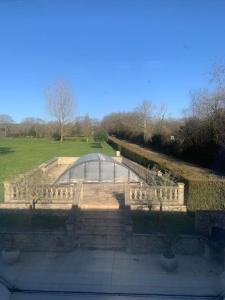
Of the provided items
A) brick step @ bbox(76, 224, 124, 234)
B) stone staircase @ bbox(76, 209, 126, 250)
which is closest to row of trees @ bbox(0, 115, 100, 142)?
stone staircase @ bbox(76, 209, 126, 250)

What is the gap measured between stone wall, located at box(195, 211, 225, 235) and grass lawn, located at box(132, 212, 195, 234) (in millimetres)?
242

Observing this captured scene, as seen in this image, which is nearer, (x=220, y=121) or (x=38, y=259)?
(x=38, y=259)

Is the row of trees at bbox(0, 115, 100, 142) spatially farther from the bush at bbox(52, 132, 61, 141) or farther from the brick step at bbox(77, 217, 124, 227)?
the brick step at bbox(77, 217, 124, 227)

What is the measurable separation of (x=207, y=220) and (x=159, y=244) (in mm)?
1611

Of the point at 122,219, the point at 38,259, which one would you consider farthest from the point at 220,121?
the point at 38,259

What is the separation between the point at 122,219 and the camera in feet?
33.7

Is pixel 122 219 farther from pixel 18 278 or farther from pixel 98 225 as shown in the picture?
pixel 18 278

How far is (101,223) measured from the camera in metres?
10.0

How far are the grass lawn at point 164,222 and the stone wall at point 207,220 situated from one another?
0.24 m

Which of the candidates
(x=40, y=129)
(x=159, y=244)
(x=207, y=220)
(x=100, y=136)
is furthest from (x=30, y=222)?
(x=40, y=129)

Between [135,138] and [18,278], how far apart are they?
37511 millimetres

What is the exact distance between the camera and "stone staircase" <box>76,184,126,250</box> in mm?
9172

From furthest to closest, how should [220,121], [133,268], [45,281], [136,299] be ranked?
[220,121]
[133,268]
[45,281]
[136,299]

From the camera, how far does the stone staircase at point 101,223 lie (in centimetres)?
917
